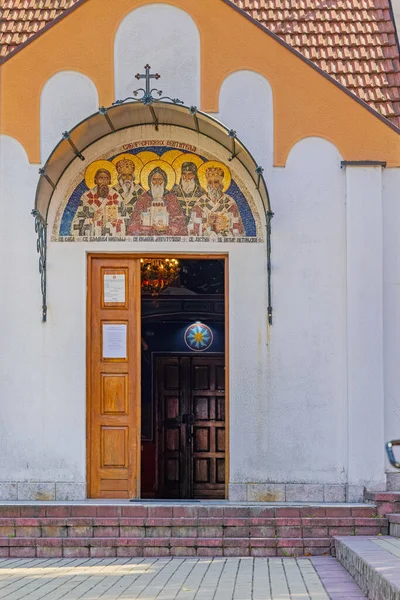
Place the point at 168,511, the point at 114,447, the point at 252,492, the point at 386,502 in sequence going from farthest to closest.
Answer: the point at 114,447 → the point at 252,492 → the point at 386,502 → the point at 168,511

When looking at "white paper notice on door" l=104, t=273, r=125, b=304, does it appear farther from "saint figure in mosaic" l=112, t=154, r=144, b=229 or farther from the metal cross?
the metal cross

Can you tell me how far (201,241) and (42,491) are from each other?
3.40m

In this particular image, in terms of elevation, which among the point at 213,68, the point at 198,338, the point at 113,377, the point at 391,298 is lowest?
the point at 113,377

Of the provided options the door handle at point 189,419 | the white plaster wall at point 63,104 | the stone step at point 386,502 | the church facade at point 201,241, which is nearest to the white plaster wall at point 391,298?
the church facade at point 201,241

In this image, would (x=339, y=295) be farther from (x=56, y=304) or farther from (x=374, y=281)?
(x=56, y=304)

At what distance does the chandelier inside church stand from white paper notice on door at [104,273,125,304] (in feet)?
12.6

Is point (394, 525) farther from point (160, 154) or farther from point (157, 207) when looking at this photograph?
point (160, 154)

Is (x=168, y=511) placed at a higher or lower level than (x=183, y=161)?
lower

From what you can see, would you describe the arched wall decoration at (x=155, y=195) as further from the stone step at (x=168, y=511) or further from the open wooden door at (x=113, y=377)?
the stone step at (x=168, y=511)

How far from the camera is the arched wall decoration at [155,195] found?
13859mm

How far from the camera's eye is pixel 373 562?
956 cm

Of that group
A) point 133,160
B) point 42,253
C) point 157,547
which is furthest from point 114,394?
point 133,160

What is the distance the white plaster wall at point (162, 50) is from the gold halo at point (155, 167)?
30.8 inches

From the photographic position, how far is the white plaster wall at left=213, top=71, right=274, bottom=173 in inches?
546
